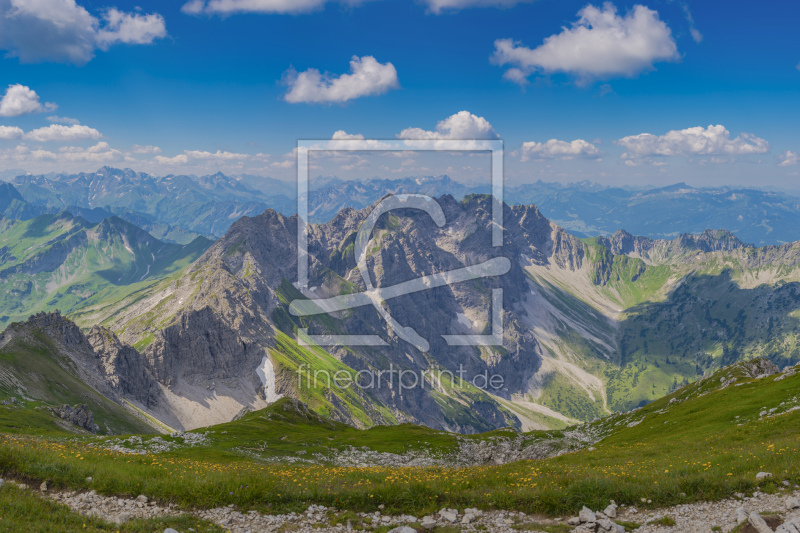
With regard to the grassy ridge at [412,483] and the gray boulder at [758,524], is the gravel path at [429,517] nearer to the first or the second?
the grassy ridge at [412,483]

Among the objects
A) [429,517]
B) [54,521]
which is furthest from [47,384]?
[429,517]

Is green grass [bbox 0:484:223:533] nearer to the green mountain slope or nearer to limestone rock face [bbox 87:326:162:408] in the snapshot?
the green mountain slope

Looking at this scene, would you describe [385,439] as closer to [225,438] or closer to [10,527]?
[225,438]

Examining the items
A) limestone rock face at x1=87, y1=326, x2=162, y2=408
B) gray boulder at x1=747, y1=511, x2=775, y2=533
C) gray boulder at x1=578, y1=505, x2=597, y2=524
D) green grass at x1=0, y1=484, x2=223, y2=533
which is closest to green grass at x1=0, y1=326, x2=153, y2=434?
limestone rock face at x1=87, y1=326, x2=162, y2=408

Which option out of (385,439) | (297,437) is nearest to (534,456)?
(385,439)

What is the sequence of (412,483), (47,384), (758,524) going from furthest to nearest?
(47,384)
(412,483)
(758,524)

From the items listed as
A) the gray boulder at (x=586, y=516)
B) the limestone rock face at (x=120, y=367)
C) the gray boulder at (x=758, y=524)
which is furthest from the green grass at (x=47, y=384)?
the gray boulder at (x=758, y=524)

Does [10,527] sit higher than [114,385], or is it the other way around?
[10,527]

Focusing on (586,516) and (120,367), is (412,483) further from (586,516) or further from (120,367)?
(120,367)
